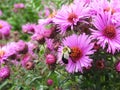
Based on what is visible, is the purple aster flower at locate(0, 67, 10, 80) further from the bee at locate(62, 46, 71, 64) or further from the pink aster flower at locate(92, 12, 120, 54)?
the pink aster flower at locate(92, 12, 120, 54)

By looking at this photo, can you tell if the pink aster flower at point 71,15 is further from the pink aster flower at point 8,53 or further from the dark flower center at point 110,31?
the pink aster flower at point 8,53

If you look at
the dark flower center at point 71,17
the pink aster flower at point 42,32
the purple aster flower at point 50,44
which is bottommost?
the purple aster flower at point 50,44

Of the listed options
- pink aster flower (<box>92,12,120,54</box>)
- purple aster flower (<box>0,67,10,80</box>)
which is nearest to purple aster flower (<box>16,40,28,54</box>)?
purple aster flower (<box>0,67,10,80</box>)

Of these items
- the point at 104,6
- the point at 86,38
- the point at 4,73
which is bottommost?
the point at 4,73

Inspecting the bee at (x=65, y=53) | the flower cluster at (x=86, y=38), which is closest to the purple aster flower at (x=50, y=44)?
the flower cluster at (x=86, y=38)

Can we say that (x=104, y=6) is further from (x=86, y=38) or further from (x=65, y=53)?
(x=65, y=53)

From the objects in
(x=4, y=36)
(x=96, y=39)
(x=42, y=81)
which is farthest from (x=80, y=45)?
(x=4, y=36)

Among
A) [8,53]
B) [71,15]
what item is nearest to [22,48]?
[8,53]
